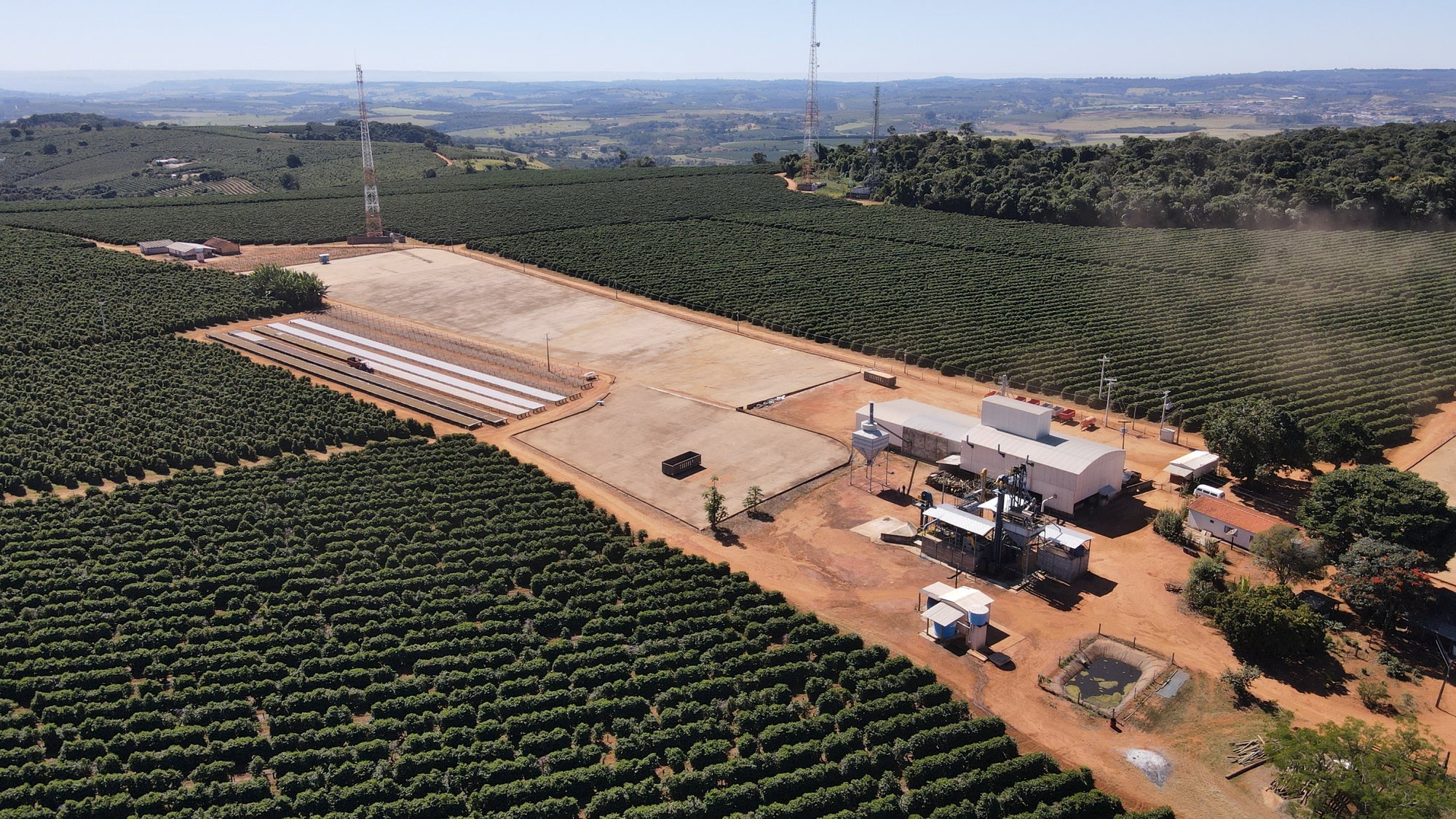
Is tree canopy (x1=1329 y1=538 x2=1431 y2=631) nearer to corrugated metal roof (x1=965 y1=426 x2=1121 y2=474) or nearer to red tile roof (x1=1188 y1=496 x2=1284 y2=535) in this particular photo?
red tile roof (x1=1188 y1=496 x2=1284 y2=535)

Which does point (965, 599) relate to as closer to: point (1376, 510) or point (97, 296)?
point (1376, 510)

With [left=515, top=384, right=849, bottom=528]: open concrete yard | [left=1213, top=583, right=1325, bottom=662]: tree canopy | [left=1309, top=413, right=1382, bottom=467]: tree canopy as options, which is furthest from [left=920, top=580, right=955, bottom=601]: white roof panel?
[left=1309, top=413, right=1382, bottom=467]: tree canopy

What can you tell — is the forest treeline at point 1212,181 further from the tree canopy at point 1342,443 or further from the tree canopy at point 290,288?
the tree canopy at point 290,288

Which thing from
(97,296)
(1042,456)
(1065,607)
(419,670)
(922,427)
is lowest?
(1065,607)

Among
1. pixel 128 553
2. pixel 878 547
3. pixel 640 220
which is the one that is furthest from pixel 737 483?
pixel 640 220

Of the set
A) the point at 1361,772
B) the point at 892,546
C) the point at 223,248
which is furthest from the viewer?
the point at 223,248

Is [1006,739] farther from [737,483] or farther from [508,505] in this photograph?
[508,505]

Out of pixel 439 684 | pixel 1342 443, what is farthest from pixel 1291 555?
pixel 439 684
